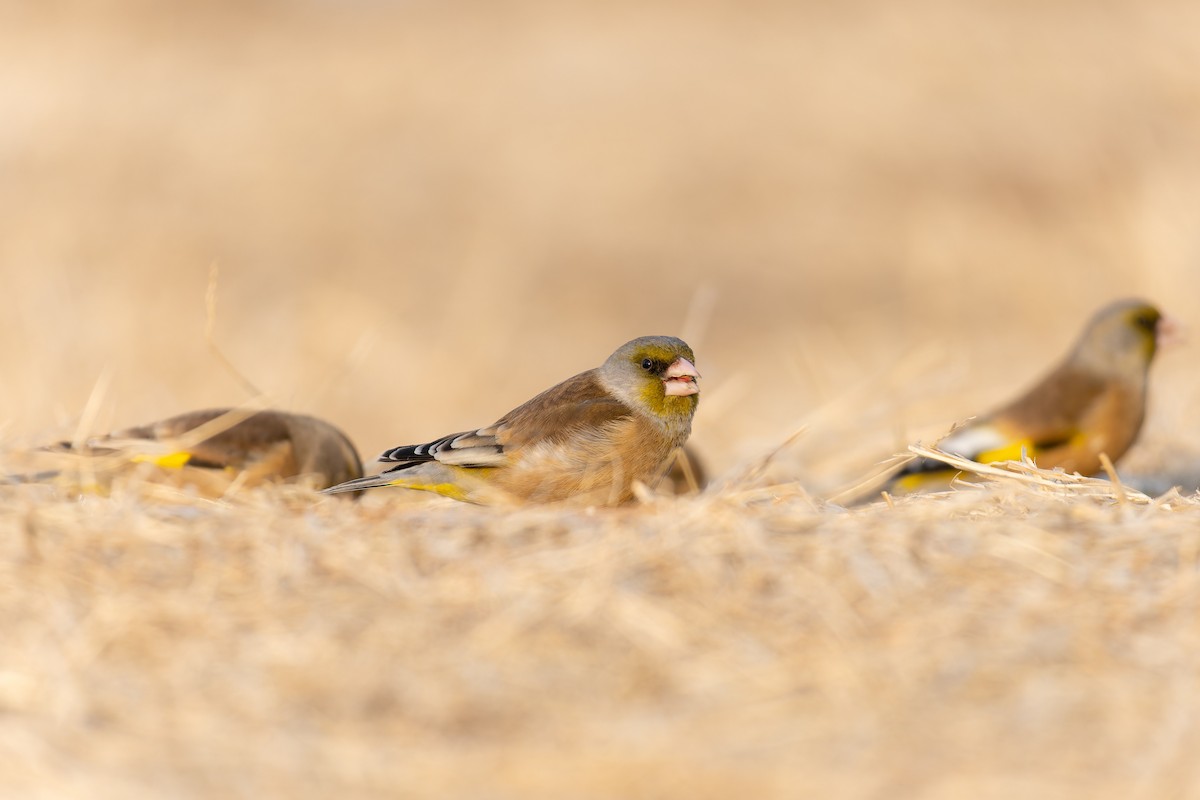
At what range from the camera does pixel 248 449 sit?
586 centimetres

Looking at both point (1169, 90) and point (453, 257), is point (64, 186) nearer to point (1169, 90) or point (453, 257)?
point (453, 257)

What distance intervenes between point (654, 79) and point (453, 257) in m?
4.40

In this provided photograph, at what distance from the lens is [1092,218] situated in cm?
1484

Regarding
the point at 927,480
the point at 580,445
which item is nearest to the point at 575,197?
the point at 927,480

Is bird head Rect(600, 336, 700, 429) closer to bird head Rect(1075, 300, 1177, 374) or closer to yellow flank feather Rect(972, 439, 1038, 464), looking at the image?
yellow flank feather Rect(972, 439, 1038, 464)

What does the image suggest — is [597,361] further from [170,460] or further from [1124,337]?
[170,460]

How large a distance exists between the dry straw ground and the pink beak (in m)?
0.38

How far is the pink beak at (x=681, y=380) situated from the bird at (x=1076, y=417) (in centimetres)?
202

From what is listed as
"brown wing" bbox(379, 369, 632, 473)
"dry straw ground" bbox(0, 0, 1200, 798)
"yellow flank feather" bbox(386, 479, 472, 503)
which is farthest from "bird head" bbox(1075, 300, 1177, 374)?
"yellow flank feather" bbox(386, 479, 472, 503)

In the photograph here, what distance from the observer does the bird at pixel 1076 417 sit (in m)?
7.10

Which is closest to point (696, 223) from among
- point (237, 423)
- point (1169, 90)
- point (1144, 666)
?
point (1169, 90)

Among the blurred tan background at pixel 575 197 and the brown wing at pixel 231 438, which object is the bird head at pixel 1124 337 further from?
the brown wing at pixel 231 438

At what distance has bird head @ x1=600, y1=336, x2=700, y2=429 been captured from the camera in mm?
5309

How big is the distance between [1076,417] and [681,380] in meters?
2.72
